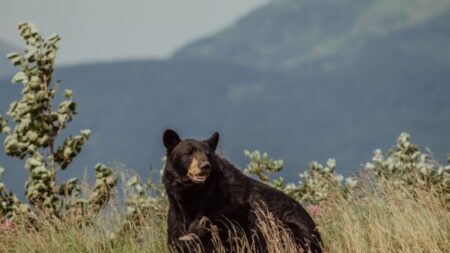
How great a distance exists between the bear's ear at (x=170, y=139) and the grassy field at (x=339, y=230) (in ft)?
2.87

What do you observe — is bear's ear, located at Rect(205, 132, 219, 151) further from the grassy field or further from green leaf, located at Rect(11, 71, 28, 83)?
green leaf, located at Rect(11, 71, 28, 83)

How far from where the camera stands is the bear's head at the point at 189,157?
8492 mm

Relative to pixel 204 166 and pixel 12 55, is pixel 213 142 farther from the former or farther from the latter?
pixel 12 55

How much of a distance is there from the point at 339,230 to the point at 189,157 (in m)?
1.80

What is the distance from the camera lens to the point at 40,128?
42.4 feet

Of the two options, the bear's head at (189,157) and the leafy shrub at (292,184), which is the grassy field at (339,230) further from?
the leafy shrub at (292,184)

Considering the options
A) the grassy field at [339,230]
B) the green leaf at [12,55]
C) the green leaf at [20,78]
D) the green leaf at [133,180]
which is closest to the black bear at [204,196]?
the grassy field at [339,230]

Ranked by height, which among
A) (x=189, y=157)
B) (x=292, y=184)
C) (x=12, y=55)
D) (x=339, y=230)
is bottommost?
(x=339, y=230)

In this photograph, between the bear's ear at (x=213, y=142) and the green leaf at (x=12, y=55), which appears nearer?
the bear's ear at (x=213, y=142)

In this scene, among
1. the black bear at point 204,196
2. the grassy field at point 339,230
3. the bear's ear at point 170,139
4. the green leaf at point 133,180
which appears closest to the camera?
the grassy field at point 339,230

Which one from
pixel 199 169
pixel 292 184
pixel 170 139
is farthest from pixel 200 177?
pixel 292 184

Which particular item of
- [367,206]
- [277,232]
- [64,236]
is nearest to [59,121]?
[64,236]

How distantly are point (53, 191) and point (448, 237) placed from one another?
5719 mm

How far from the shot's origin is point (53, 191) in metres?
12.8
